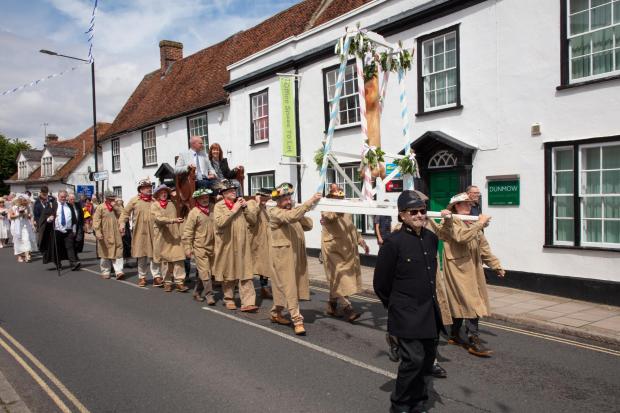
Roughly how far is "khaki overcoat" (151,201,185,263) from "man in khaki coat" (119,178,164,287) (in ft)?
1.84

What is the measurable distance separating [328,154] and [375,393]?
3.22 metres

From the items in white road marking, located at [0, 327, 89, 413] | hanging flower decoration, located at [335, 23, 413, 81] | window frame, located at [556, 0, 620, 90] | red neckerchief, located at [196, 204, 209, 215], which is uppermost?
window frame, located at [556, 0, 620, 90]

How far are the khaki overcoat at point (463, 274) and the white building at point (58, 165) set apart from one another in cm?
3416

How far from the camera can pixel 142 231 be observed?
35.8 feet

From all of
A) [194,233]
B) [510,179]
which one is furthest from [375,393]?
[510,179]

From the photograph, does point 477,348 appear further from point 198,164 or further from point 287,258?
point 198,164

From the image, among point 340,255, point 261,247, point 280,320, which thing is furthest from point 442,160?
point 280,320

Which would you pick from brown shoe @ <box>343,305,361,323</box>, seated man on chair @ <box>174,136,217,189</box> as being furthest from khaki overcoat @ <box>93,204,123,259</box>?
brown shoe @ <box>343,305,361,323</box>

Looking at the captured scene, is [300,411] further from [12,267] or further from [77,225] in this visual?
[12,267]

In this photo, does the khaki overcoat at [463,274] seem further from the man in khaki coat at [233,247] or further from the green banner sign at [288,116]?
the green banner sign at [288,116]

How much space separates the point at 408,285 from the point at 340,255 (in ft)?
11.0

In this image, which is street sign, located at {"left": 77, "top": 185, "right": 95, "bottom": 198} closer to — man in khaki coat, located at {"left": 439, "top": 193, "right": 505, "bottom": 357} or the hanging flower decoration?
the hanging flower decoration

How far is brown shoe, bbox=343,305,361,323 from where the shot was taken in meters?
7.45

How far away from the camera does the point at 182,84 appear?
2427cm
